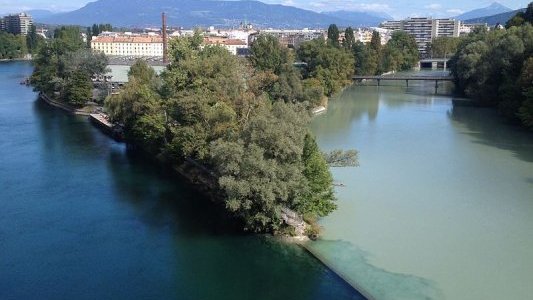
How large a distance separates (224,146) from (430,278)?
4873 millimetres

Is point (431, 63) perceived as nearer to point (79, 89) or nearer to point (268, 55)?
point (268, 55)

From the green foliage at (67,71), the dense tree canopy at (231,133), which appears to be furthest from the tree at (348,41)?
the dense tree canopy at (231,133)

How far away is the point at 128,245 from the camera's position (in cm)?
1145

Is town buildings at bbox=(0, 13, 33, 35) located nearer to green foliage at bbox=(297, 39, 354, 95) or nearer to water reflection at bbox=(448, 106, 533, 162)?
green foliage at bbox=(297, 39, 354, 95)

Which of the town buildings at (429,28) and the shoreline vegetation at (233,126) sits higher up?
the town buildings at (429,28)

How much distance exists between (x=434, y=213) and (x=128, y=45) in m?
60.0

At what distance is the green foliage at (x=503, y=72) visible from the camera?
23.6 meters

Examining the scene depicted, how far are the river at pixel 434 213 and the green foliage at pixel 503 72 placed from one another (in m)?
1.53

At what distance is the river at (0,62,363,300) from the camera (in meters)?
9.62

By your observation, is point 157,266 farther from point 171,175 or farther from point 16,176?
point 16,176

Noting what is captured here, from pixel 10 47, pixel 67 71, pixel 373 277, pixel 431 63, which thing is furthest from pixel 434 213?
pixel 10 47

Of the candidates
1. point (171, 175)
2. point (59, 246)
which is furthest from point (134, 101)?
point (59, 246)

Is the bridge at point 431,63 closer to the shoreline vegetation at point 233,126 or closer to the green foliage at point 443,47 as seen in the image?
the green foliage at point 443,47

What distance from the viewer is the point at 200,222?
502 inches
